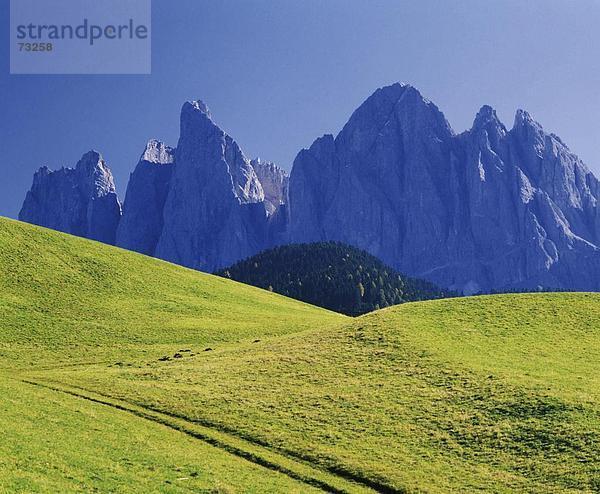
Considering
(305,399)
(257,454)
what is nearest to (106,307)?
(305,399)

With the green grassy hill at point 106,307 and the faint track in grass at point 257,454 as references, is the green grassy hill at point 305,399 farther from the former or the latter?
the green grassy hill at point 106,307

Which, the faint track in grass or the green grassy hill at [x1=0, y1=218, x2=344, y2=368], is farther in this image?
the green grassy hill at [x1=0, y1=218, x2=344, y2=368]

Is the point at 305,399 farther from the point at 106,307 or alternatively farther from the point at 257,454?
the point at 106,307

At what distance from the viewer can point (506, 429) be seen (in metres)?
37.1

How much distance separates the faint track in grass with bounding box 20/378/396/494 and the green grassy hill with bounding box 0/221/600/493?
0.42 ft

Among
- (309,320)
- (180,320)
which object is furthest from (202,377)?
(309,320)

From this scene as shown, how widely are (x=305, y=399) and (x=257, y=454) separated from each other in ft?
34.1

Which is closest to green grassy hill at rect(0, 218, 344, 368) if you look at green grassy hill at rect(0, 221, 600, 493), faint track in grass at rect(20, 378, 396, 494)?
green grassy hill at rect(0, 221, 600, 493)

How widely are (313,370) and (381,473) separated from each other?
19774mm

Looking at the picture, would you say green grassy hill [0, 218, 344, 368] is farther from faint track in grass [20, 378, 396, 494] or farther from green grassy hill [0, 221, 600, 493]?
faint track in grass [20, 378, 396, 494]

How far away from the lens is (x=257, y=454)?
33.9 m

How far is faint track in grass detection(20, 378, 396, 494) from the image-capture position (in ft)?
101

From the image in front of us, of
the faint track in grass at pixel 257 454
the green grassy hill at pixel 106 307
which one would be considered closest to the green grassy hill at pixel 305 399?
the faint track in grass at pixel 257 454

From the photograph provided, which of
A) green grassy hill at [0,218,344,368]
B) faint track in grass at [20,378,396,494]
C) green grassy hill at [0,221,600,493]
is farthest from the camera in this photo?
green grassy hill at [0,218,344,368]
